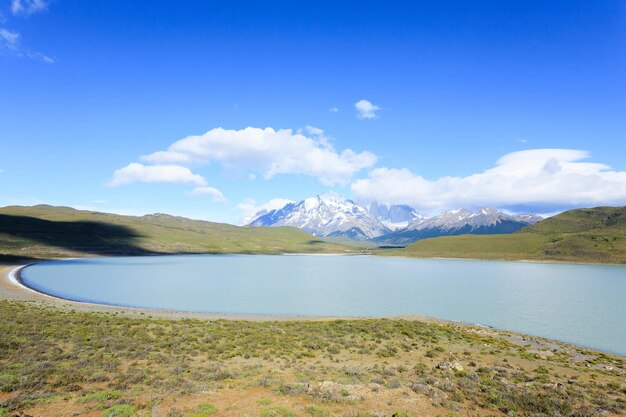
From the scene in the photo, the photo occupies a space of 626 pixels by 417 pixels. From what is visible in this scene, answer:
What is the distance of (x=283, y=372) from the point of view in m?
27.0

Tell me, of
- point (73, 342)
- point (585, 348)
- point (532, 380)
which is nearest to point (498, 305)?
point (585, 348)

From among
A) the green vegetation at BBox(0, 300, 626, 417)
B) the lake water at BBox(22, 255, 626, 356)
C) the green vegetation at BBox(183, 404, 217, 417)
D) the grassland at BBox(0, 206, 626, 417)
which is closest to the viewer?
the green vegetation at BBox(183, 404, 217, 417)

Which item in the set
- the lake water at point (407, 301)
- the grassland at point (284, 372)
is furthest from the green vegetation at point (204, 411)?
the lake water at point (407, 301)

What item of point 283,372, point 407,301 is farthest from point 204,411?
point 407,301

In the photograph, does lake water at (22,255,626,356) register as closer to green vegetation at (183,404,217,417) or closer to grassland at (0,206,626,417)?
grassland at (0,206,626,417)

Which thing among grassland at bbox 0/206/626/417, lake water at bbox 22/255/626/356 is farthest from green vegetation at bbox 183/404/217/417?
lake water at bbox 22/255/626/356

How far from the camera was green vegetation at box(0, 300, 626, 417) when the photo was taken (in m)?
19.8

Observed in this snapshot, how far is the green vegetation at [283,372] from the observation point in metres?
19.8

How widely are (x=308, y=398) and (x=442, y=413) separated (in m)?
7.32

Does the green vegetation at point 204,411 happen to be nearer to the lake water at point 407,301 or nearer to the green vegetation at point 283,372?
the green vegetation at point 283,372

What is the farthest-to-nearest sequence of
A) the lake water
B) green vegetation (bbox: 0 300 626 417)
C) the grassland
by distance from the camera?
the lake water < green vegetation (bbox: 0 300 626 417) < the grassland

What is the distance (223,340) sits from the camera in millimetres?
37281

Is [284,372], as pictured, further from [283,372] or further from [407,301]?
[407,301]

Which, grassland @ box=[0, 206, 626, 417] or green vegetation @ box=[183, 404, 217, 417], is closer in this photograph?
green vegetation @ box=[183, 404, 217, 417]
